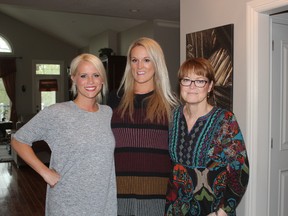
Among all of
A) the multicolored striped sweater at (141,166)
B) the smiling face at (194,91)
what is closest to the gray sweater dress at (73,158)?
the multicolored striped sweater at (141,166)

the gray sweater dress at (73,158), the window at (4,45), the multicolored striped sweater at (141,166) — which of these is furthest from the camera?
the window at (4,45)

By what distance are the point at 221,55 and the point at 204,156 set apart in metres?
1.49

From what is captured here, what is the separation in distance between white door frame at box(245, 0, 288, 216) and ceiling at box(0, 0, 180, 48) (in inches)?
94.3

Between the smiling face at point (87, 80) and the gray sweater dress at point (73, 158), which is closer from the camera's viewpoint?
the gray sweater dress at point (73, 158)

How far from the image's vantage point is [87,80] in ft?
5.83

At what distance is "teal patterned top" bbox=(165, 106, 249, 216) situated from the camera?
4.91ft

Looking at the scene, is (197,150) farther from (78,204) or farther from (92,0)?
(92,0)

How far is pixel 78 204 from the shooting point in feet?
5.41

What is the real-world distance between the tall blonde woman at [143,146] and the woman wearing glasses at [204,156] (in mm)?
137

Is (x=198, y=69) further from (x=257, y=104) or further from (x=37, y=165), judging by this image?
(x=257, y=104)

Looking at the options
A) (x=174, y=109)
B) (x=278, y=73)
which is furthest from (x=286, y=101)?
(x=174, y=109)

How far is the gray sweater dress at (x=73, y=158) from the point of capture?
1.63 m

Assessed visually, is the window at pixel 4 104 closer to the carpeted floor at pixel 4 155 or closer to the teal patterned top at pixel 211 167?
the carpeted floor at pixel 4 155

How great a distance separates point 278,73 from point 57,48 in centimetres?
1015
